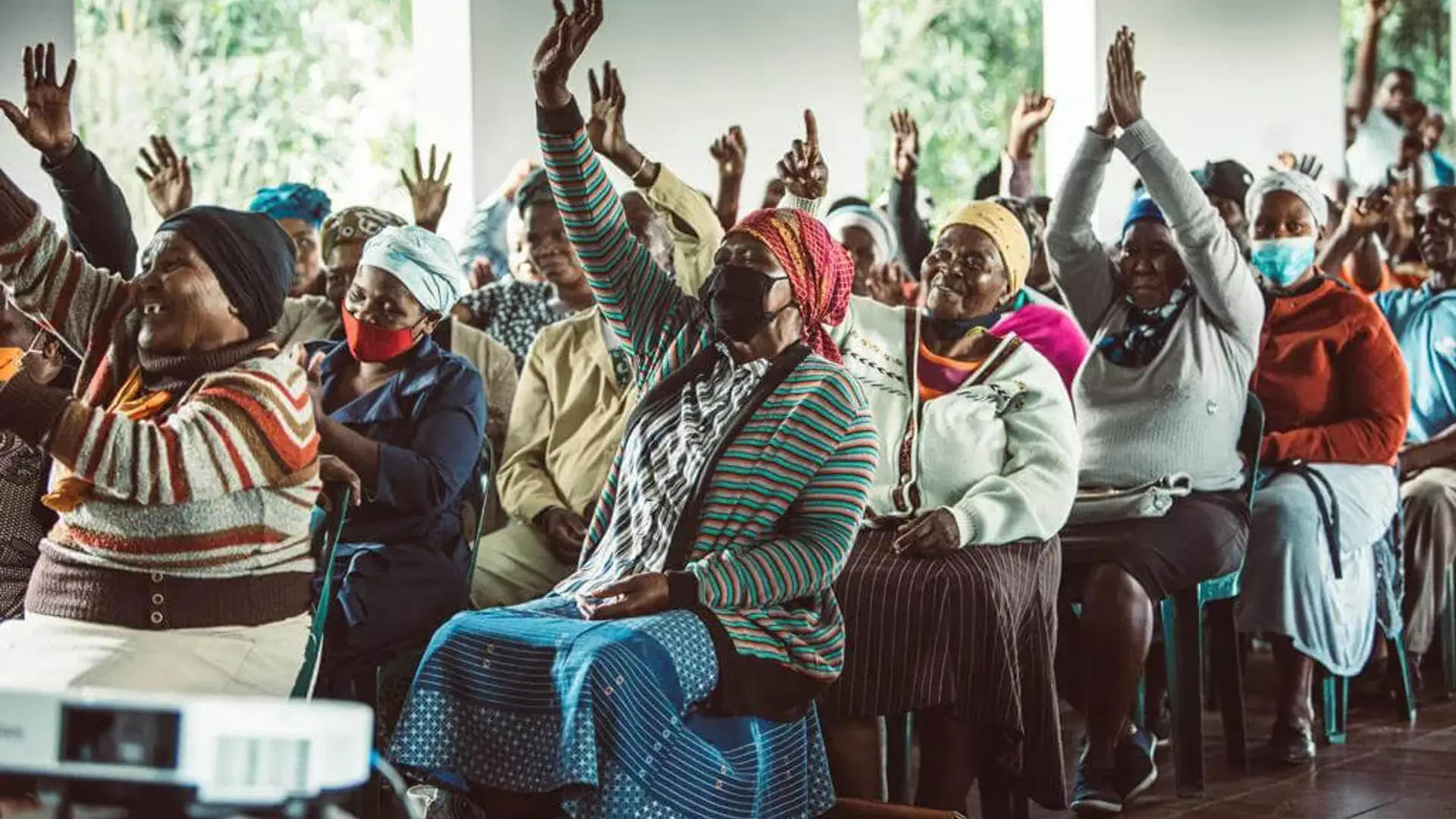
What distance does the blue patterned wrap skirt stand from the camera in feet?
9.41

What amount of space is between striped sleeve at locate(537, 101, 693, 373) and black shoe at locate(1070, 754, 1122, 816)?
4.88 ft

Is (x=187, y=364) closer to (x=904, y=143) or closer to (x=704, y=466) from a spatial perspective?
(x=704, y=466)

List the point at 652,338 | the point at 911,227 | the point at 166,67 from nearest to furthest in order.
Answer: the point at 652,338
the point at 911,227
the point at 166,67

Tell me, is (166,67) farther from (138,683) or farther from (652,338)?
(138,683)

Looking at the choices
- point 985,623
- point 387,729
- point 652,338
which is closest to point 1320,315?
point 985,623

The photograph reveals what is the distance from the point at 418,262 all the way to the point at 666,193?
71 centimetres

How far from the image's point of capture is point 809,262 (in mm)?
3383

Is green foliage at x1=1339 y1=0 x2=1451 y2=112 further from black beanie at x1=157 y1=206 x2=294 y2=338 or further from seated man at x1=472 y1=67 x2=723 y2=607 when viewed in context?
black beanie at x1=157 y1=206 x2=294 y2=338

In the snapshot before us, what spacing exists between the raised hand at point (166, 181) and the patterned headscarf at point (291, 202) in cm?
33

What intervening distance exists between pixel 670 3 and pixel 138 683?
5.44 m

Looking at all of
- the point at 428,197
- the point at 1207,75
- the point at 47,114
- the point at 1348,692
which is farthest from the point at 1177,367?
the point at 1207,75

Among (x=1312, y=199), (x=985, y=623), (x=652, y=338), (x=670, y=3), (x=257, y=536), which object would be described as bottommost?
(x=985, y=623)

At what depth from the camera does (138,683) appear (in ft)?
8.70

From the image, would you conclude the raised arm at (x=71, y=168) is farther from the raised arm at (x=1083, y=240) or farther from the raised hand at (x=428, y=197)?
the raised arm at (x=1083, y=240)
